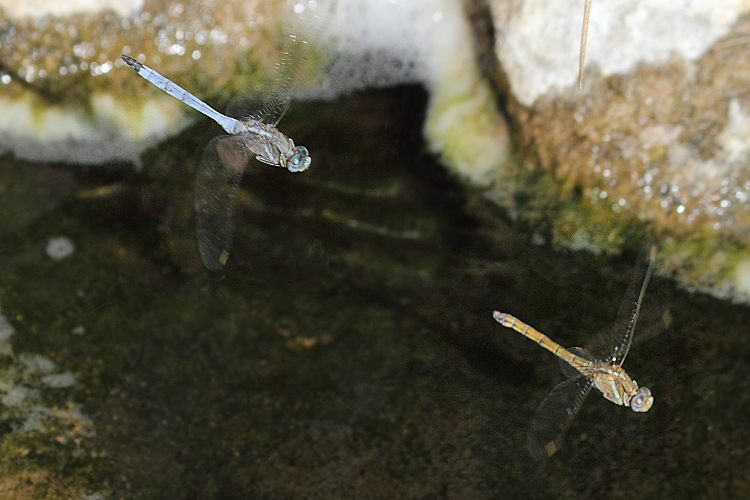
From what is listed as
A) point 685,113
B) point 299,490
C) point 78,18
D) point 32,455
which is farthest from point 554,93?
point 32,455

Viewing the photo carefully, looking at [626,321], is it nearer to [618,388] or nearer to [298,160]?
[618,388]

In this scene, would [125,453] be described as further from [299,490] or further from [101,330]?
[299,490]

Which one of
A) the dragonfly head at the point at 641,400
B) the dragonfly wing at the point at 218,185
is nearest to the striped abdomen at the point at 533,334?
the dragonfly head at the point at 641,400

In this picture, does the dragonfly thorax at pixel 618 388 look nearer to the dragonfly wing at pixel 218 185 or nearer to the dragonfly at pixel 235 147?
the dragonfly at pixel 235 147

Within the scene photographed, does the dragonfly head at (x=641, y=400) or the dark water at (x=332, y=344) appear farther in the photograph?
the dark water at (x=332, y=344)

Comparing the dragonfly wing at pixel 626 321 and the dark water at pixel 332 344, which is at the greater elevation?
the dragonfly wing at pixel 626 321

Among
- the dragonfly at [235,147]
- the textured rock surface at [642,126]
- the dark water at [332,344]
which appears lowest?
the dark water at [332,344]
